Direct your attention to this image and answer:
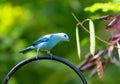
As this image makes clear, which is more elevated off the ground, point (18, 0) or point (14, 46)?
point (18, 0)

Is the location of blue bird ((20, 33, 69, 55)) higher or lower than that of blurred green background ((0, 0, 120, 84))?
higher

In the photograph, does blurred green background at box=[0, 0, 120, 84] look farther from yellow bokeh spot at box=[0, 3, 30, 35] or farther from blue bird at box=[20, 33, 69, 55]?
blue bird at box=[20, 33, 69, 55]

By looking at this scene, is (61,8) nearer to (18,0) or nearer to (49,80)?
(18,0)

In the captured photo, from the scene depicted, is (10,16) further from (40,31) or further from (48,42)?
(48,42)

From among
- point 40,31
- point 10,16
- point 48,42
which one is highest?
point 48,42

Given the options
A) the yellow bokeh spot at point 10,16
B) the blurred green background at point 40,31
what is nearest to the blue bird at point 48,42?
the blurred green background at point 40,31

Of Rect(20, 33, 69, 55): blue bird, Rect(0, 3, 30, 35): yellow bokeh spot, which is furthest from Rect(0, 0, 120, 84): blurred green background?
Rect(20, 33, 69, 55): blue bird

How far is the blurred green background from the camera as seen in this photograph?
4637 millimetres

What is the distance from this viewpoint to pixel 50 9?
4.90 metres

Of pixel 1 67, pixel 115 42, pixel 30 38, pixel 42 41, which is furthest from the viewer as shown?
pixel 30 38

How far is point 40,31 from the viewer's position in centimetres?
501

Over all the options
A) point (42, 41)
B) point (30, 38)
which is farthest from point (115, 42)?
point (30, 38)

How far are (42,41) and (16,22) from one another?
3079 mm

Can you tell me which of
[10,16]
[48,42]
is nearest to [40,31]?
[10,16]
